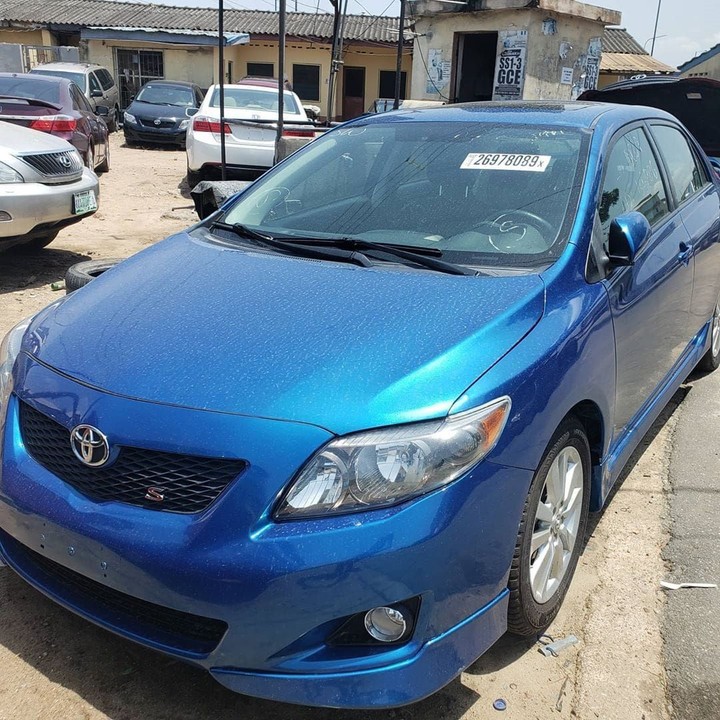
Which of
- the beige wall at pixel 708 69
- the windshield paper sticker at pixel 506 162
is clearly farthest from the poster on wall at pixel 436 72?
the windshield paper sticker at pixel 506 162

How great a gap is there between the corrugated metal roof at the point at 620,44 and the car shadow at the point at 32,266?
29.0 m

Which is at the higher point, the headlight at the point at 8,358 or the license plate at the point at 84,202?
the headlight at the point at 8,358

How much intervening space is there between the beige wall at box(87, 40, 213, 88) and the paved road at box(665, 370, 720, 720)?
954 inches

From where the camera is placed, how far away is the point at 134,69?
26.0 metres

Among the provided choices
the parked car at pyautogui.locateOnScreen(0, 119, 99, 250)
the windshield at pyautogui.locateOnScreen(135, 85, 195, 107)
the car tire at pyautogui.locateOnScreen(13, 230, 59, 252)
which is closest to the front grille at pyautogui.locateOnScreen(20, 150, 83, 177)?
the parked car at pyautogui.locateOnScreen(0, 119, 99, 250)

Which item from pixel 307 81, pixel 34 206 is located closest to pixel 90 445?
pixel 34 206

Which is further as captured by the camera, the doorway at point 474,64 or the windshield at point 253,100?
the doorway at point 474,64

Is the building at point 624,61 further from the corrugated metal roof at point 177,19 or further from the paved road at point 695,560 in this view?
the paved road at point 695,560

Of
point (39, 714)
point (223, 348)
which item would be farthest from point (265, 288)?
point (39, 714)

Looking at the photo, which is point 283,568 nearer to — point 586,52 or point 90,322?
point 90,322

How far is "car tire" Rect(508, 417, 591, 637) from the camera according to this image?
7.18 feet

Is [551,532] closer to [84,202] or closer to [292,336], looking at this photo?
[292,336]

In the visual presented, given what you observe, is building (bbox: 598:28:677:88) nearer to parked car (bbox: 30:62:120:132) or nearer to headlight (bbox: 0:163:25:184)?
parked car (bbox: 30:62:120:132)

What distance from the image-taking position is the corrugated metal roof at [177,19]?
1038 inches
